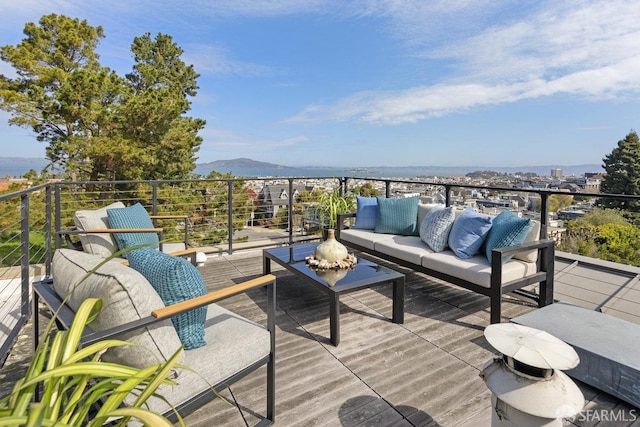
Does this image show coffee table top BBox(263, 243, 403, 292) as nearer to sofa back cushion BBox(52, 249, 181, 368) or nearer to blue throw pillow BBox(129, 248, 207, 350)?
blue throw pillow BBox(129, 248, 207, 350)

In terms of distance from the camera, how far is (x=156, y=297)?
1275 mm

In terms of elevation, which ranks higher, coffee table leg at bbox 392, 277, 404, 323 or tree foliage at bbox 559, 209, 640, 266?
coffee table leg at bbox 392, 277, 404, 323

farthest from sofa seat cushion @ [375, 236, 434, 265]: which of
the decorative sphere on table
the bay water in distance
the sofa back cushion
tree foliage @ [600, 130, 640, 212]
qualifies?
tree foliage @ [600, 130, 640, 212]

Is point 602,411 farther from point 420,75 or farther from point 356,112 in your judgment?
point 356,112

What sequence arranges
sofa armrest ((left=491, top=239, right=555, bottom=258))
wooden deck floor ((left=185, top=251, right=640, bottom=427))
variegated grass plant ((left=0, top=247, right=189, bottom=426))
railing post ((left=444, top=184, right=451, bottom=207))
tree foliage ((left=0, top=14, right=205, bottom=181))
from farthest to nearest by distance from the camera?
tree foliage ((left=0, top=14, right=205, bottom=181)), railing post ((left=444, top=184, right=451, bottom=207)), sofa armrest ((left=491, top=239, right=555, bottom=258)), wooden deck floor ((left=185, top=251, right=640, bottom=427)), variegated grass plant ((left=0, top=247, right=189, bottom=426))

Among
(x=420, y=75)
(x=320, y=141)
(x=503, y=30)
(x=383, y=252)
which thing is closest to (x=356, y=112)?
(x=420, y=75)

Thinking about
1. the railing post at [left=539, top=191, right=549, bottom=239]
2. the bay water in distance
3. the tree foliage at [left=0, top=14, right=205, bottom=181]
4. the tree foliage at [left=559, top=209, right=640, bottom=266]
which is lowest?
the tree foliage at [left=559, top=209, right=640, bottom=266]

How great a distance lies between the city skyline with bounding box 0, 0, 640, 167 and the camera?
7605 mm

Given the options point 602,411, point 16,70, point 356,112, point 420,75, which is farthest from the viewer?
point 356,112

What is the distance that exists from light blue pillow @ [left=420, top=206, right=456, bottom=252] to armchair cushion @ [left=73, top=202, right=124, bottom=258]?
120 inches

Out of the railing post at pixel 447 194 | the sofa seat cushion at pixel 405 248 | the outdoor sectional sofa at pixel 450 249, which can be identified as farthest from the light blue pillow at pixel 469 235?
the railing post at pixel 447 194

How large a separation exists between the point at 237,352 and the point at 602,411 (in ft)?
5.94

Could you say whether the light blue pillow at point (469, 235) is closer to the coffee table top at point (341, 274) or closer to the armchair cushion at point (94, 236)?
the coffee table top at point (341, 274)

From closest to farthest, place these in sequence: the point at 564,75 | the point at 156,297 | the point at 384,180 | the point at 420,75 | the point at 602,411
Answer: the point at 156,297
the point at 602,411
the point at 384,180
the point at 564,75
the point at 420,75
